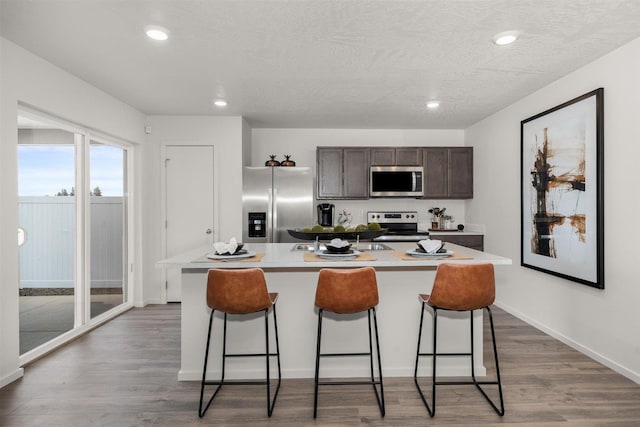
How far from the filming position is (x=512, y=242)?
13.7ft

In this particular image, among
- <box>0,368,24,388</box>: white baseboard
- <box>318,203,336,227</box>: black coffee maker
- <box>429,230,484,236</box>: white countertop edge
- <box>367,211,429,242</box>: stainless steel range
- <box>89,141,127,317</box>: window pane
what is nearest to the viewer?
<box>0,368,24,388</box>: white baseboard

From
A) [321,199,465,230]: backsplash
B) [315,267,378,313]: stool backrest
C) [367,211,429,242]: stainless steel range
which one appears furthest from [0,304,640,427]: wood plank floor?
[321,199,465,230]: backsplash

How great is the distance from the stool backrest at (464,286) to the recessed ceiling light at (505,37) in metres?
1.55

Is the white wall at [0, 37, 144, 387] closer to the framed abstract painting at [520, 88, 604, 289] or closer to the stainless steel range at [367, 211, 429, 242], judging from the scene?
the stainless steel range at [367, 211, 429, 242]

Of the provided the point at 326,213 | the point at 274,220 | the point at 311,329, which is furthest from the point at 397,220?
the point at 311,329

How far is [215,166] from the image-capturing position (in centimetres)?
469

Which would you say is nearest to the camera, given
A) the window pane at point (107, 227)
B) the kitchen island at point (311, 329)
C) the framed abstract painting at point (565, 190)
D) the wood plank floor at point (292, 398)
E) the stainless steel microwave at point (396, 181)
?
the wood plank floor at point (292, 398)

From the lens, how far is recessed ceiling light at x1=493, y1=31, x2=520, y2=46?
2.40m

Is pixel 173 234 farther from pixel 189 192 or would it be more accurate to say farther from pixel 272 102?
pixel 272 102

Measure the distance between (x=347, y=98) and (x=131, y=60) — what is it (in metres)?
2.07

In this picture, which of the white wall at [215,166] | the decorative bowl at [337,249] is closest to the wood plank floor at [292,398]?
the decorative bowl at [337,249]

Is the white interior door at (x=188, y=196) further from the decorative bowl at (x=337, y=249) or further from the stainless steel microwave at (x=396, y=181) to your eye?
the decorative bowl at (x=337, y=249)

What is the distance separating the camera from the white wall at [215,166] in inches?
184

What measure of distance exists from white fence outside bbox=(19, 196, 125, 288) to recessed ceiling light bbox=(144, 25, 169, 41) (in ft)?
5.64
